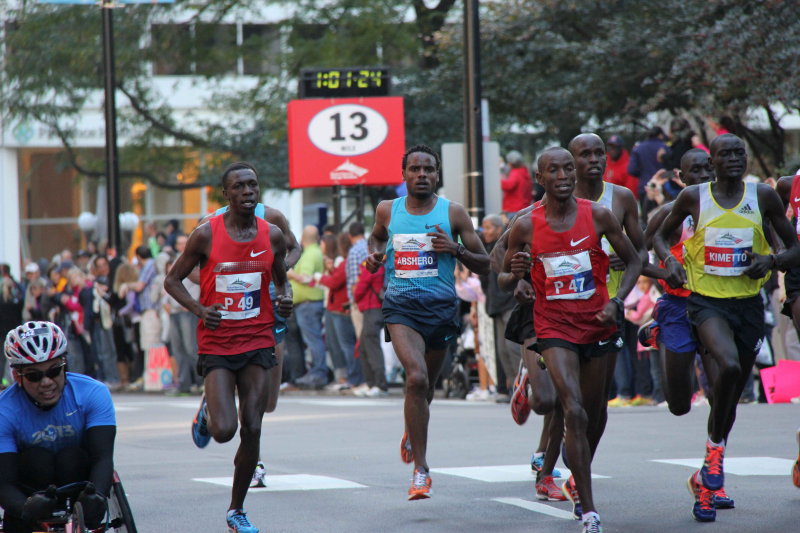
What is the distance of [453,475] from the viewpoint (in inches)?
422

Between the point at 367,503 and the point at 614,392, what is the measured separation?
26.1ft

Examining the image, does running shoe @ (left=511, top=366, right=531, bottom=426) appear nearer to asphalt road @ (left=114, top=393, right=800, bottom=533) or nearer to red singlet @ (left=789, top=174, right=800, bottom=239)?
asphalt road @ (left=114, top=393, right=800, bottom=533)

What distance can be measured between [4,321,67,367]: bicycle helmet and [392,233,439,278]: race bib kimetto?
3.06 m

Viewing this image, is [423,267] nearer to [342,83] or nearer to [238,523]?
[238,523]

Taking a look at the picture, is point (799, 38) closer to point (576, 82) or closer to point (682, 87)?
point (682, 87)

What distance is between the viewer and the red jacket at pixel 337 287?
20047 millimetres

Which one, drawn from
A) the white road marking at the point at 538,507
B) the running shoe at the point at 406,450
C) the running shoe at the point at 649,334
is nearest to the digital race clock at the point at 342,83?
the running shoe at the point at 649,334

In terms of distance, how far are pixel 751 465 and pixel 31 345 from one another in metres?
5.79

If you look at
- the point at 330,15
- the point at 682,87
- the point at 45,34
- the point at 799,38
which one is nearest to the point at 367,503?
the point at 799,38

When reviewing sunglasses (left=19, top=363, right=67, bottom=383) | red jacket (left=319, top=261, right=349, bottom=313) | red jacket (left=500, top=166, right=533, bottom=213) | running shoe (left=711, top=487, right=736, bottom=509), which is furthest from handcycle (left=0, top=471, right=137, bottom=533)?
red jacket (left=500, top=166, right=533, bottom=213)

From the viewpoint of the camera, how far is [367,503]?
9.48 m

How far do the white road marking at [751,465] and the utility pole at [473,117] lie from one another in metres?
7.89

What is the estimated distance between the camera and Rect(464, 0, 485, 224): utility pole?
1878 centimetres

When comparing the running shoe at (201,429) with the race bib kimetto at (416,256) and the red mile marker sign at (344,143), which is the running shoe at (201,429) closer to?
the race bib kimetto at (416,256)
